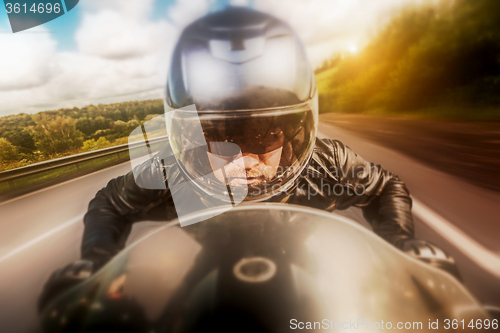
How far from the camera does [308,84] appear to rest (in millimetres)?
718

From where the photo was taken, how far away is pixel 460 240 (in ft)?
3.04

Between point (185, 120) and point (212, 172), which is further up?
point (185, 120)

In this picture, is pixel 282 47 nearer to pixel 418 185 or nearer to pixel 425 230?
pixel 425 230

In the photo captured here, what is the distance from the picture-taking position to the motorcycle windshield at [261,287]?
30 centimetres

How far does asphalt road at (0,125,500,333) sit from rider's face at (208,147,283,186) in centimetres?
29

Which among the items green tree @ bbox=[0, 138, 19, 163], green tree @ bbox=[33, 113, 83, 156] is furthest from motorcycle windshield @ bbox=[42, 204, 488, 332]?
green tree @ bbox=[0, 138, 19, 163]

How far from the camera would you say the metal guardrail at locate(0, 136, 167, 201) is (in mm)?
1437

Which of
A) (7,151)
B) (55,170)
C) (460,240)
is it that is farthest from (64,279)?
(55,170)

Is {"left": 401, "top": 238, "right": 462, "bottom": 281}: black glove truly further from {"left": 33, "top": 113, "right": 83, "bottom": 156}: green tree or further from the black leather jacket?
{"left": 33, "top": 113, "right": 83, "bottom": 156}: green tree

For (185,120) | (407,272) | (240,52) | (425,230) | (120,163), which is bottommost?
(425,230)

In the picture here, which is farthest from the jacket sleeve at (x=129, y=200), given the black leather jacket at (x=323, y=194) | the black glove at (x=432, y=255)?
the black glove at (x=432, y=255)

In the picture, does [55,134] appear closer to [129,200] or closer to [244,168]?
[129,200]

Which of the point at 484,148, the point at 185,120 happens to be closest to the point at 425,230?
the point at 484,148

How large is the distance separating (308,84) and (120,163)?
1.56 metres
